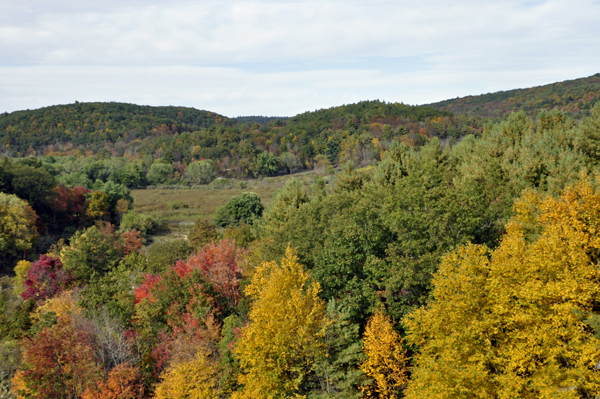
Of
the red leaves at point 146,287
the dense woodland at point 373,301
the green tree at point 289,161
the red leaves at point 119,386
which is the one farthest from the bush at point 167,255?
the green tree at point 289,161

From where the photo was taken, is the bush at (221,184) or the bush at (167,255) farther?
the bush at (221,184)

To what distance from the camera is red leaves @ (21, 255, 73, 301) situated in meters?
41.8

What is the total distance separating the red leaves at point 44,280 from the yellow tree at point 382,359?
1358 inches

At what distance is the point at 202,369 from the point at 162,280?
9174 mm

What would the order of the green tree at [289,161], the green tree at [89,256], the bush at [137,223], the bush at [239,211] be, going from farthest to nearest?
the green tree at [289,161], the bush at [239,211], the bush at [137,223], the green tree at [89,256]

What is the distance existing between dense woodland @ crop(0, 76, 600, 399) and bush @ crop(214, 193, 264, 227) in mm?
27862

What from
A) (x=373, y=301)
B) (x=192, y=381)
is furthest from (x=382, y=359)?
(x=192, y=381)

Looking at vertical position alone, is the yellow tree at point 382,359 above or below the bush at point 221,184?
below

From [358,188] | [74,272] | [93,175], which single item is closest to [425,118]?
[93,175]

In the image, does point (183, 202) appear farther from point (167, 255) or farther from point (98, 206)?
point (167, 255)

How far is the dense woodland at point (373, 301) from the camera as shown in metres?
18.2

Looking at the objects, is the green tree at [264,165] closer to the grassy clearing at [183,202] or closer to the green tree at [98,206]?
the grassy clearing at [183,202]

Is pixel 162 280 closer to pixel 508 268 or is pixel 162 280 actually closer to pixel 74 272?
pixel 74 272

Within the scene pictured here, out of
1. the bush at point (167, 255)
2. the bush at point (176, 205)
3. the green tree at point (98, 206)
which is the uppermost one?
the green tree at point (98, 206)
